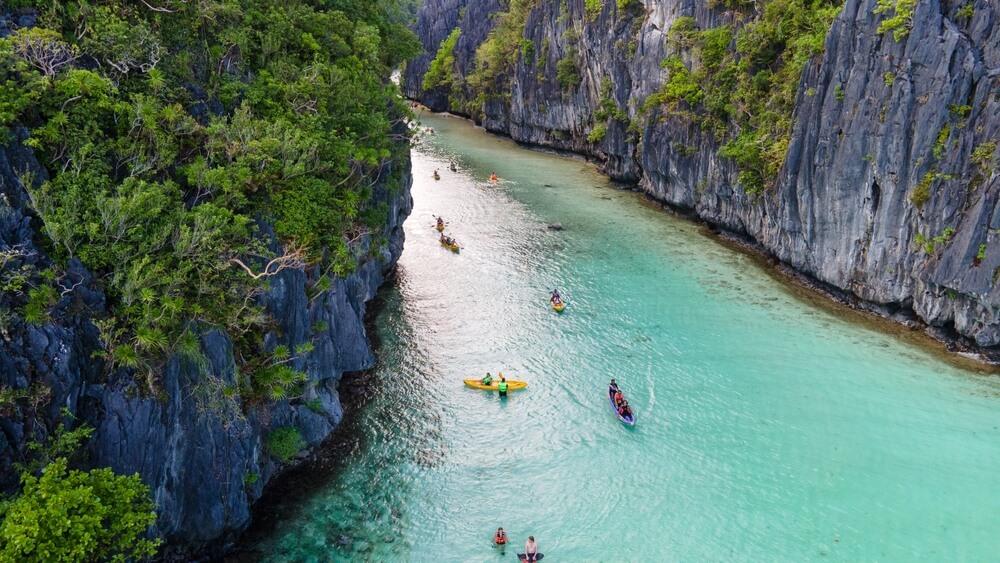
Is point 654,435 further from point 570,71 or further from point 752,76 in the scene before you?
point 570,71

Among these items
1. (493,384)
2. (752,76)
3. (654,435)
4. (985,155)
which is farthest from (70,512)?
(752,76)

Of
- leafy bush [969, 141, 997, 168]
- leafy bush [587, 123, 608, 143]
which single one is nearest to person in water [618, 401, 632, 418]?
leafy bush [969, 141, 997, 168]

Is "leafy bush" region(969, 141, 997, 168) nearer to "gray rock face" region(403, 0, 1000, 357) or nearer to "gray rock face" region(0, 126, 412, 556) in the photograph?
"gray rock face" region(403, 0, 1000, 357)

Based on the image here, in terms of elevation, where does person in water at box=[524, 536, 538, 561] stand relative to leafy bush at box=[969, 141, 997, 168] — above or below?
below

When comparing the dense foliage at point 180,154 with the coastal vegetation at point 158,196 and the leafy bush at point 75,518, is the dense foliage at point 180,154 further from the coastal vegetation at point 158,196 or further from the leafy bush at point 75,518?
the leafy bush at point 75,518

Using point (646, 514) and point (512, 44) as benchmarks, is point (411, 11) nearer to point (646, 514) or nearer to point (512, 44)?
point (512, 44)

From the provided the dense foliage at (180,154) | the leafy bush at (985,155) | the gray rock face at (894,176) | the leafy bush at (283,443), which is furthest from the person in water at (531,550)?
the leafy bush at (985,155)
